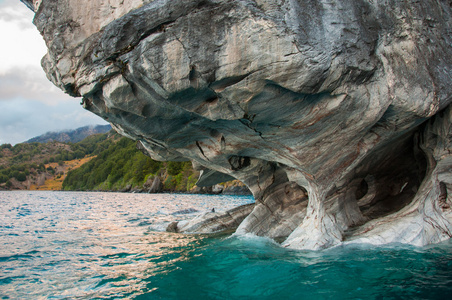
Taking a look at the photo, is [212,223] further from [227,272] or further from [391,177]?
[391,177]

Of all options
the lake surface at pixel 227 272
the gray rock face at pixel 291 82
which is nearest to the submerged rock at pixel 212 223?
the lake surface at pixel 227 272

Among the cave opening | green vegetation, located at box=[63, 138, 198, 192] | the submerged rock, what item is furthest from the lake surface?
green vegetation, located at box=[63, 138, 198, 192]

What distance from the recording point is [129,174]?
116250 millimetres

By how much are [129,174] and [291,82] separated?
117176mm

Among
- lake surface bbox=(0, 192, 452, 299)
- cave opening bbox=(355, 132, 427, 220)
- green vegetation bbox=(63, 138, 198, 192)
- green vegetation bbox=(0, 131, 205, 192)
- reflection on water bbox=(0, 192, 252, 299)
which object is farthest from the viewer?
green vegetation bbox=(0, 131, 205, 192)

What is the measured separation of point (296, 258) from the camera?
→ 8.62 metres

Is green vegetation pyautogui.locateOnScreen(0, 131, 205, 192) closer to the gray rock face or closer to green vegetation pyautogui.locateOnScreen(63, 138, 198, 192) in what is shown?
green vegetation pyautogui.locateOnScreen(63, 138, 198, 192)

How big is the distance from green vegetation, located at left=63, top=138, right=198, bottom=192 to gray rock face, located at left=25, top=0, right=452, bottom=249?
233 ft

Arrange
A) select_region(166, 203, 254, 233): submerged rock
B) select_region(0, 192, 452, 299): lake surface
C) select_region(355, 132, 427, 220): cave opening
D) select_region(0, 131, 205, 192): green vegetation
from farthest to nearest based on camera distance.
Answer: select_region(0, 131, 205, 192): green vegetation
select_region(166, 203, 254, 233): submerged rock
select_region(355, 132, 427, 220): cave opening
select_region(0, 192, 452, 299): lake surface

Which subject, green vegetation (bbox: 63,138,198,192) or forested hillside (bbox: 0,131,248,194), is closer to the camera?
forested hillside (bbox: 0,131,248,194)

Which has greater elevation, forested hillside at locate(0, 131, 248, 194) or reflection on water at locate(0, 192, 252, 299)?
forested hillside at locate(0, 131, 248, 194)

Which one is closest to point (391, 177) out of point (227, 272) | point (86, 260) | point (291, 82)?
point (291, 82)

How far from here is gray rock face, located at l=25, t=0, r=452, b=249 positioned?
23.2 ft

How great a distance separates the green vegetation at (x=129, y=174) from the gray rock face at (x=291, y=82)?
71.0 meters
